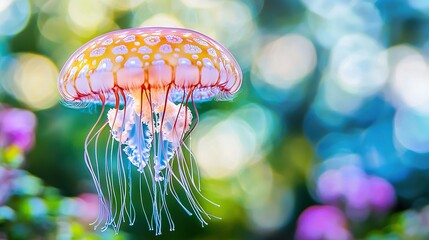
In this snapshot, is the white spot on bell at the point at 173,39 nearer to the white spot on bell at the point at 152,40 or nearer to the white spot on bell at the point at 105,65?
the white spot on bell at the point at 152,40

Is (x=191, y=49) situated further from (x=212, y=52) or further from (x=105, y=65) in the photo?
(x=105, y=65)

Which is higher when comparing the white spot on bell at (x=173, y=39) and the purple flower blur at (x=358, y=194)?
the white spot on bell at (x=173, y=39)

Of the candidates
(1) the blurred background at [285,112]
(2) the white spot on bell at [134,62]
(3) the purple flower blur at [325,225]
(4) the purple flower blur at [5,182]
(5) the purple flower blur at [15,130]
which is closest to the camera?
(2) the white spot on bell at [134,62]

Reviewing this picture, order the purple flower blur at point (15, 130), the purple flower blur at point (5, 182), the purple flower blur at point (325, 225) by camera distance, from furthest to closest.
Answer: the purple flower blur at point (325, 225) → the purple flower blur at point (15, 130) → the purple flower blur at point (5, 182)

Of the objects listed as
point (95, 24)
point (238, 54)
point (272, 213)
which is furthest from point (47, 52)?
point (272, 213)

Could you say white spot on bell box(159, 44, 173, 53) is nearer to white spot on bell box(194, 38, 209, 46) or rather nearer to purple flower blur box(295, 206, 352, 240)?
white spot on bell box(194, 38, 209, 46)

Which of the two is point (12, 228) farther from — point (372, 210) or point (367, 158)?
point (367, 158)

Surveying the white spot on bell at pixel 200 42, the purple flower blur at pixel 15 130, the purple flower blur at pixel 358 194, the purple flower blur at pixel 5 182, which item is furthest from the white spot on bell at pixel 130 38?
the purple flower blur at pixel 358 194
